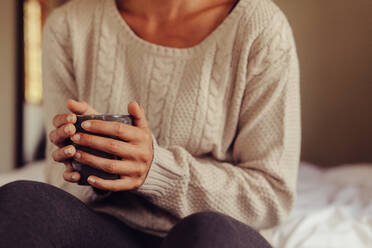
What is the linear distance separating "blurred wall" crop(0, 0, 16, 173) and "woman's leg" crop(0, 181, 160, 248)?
72.0 inches

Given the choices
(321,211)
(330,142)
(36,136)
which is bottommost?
(36,136)

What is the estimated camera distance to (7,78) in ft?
7.31

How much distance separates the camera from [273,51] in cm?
74

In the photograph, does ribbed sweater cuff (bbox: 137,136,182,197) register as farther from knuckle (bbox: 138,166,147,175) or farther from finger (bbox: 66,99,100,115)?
finger (bbox: 66,99,100,115)

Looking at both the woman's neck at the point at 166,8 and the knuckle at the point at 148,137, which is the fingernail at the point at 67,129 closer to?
the knuckle at the point at 148,137

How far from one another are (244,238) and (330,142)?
2034 millimetres

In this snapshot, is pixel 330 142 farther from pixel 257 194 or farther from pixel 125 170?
pixel 125 170

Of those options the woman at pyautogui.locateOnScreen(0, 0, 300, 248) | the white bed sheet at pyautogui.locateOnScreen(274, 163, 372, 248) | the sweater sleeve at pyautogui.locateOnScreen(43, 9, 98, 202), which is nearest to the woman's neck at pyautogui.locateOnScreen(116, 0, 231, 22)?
the woman at pyautogui.locateOnScreen(0, 0, 300, 248)

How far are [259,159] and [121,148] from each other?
1.02ft

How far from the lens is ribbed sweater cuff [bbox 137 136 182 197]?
0.61m

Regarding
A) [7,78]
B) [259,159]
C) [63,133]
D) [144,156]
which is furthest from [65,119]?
[7,78]

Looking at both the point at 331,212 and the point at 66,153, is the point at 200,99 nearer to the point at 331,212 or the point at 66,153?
the point at 66,153


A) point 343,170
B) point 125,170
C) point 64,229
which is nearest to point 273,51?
point 125,170

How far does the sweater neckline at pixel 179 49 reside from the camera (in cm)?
78
